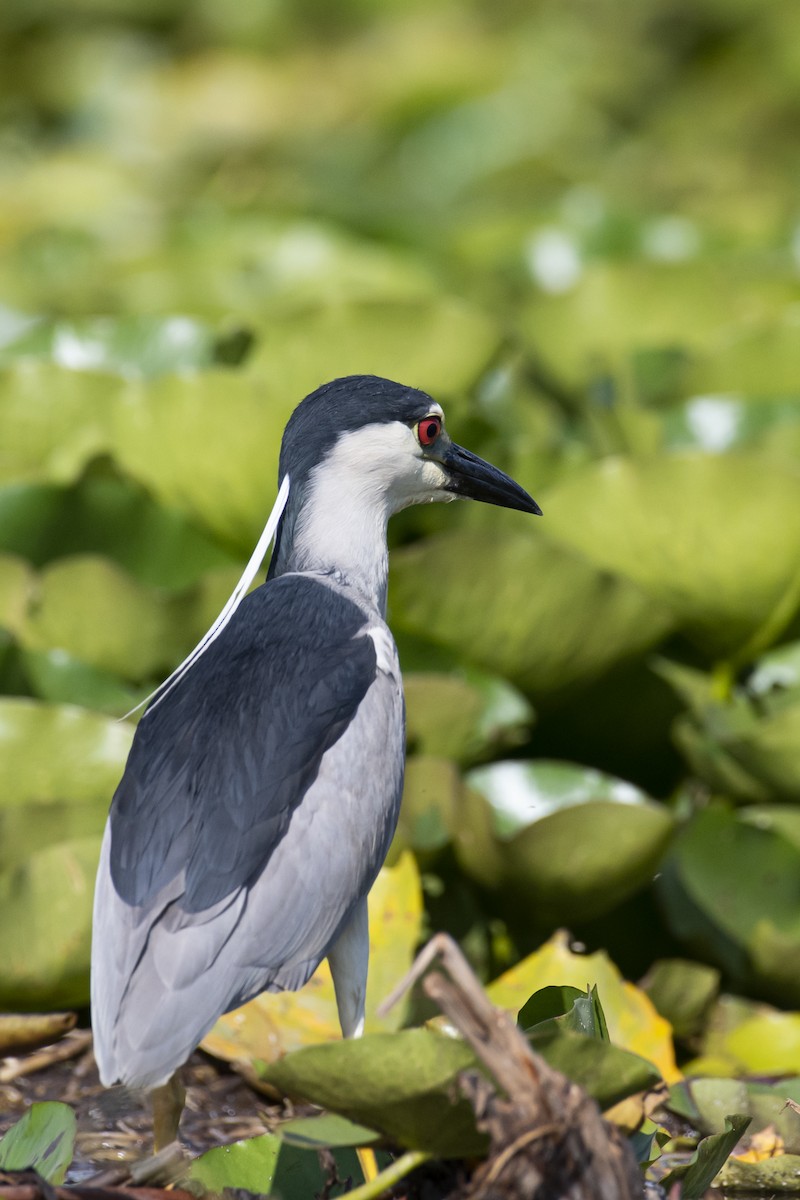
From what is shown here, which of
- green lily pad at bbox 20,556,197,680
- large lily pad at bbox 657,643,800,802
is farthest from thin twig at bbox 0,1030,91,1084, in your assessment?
large lily pad at bbox 657,643,800,802

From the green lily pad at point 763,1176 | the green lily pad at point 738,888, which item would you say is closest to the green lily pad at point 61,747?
the green lily pad at point 738,888

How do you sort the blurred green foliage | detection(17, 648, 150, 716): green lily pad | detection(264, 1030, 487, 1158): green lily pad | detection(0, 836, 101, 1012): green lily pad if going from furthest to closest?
detection(17, 648, 150, 716): green lily pad < the blurred green foliage < detection(0, 836, 101, 1012): green lily pad < detection(264, 1030, 487, 1158): green lily pad

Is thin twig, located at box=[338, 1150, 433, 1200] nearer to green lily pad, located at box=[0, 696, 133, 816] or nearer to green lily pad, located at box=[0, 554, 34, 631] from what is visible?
green lily pad, located at box=[0, 696, 133, 816]

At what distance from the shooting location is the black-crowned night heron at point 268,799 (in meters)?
1.72

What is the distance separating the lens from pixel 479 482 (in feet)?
7.56

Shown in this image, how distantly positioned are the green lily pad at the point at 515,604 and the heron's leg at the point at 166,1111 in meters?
0.97

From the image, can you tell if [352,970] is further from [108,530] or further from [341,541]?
[108,530]

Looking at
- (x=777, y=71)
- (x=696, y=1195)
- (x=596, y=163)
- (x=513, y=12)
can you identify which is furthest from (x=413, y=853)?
(x=513, y=12)

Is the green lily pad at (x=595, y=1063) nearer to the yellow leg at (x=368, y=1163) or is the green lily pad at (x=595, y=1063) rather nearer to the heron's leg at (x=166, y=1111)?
the yellow leg at (x=368, y=1163)

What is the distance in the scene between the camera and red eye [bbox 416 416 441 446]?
220 centimetres

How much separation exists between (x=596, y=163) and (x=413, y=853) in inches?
183

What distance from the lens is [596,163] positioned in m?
6.43

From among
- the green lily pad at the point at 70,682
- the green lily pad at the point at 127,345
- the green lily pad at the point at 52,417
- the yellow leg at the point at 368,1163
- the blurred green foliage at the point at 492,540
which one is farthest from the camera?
the green lily pad at the point at 127,345

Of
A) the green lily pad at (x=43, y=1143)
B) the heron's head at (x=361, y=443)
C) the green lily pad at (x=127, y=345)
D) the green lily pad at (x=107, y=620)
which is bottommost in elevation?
the green lily pad at (x=43, y=1143)
